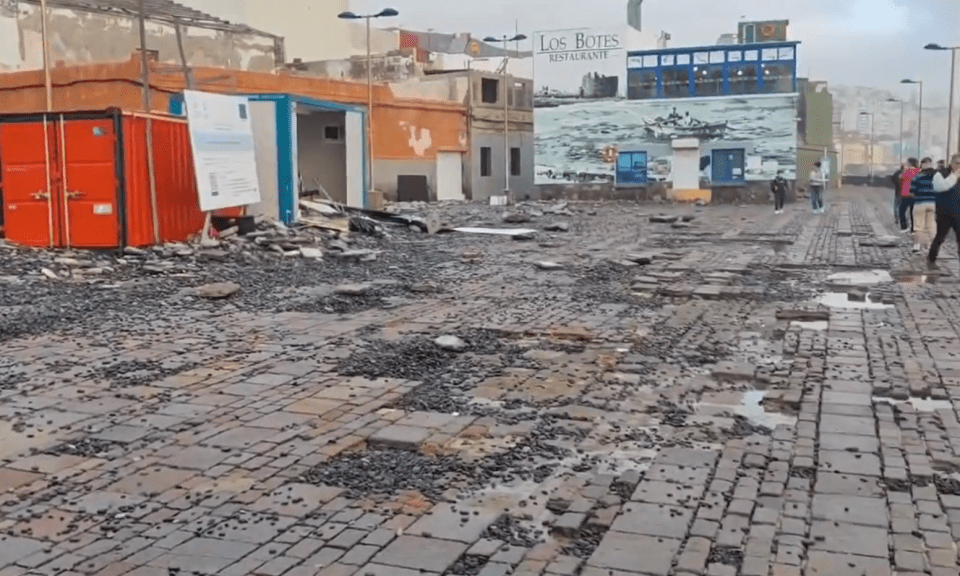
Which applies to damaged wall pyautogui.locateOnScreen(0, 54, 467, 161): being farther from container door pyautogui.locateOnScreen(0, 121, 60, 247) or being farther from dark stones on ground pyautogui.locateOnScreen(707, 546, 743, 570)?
dark stones on ground pyautogui.locateOnScreen(707, 546, 743, 570)

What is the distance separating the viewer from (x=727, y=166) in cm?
4500

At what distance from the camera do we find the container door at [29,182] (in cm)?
1496

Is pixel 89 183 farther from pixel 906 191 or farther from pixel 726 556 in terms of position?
pixel 906 191

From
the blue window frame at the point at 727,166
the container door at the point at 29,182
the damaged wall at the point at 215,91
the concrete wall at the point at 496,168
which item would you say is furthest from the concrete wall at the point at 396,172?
the container door at the point at 29,182

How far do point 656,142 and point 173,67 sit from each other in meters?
24.1

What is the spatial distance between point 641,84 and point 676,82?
5.73 feet

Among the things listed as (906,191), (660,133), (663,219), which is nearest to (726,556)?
(906,191)

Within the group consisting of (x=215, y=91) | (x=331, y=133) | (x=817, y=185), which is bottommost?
(x=817, y=185)

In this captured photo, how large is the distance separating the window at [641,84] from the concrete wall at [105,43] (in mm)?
17525

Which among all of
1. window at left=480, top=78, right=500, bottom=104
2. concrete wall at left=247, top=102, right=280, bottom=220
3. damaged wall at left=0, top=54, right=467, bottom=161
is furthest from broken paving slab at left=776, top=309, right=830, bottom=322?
window at left=480, top=78, right=500, bottom=104

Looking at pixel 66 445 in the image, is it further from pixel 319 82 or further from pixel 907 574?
pixel 319 82

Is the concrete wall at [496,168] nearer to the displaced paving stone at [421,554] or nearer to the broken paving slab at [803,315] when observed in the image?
the broken paving slab at [803,315]

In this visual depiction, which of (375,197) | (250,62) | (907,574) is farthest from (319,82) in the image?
(907,574)

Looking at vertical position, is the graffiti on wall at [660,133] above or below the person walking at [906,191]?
above
